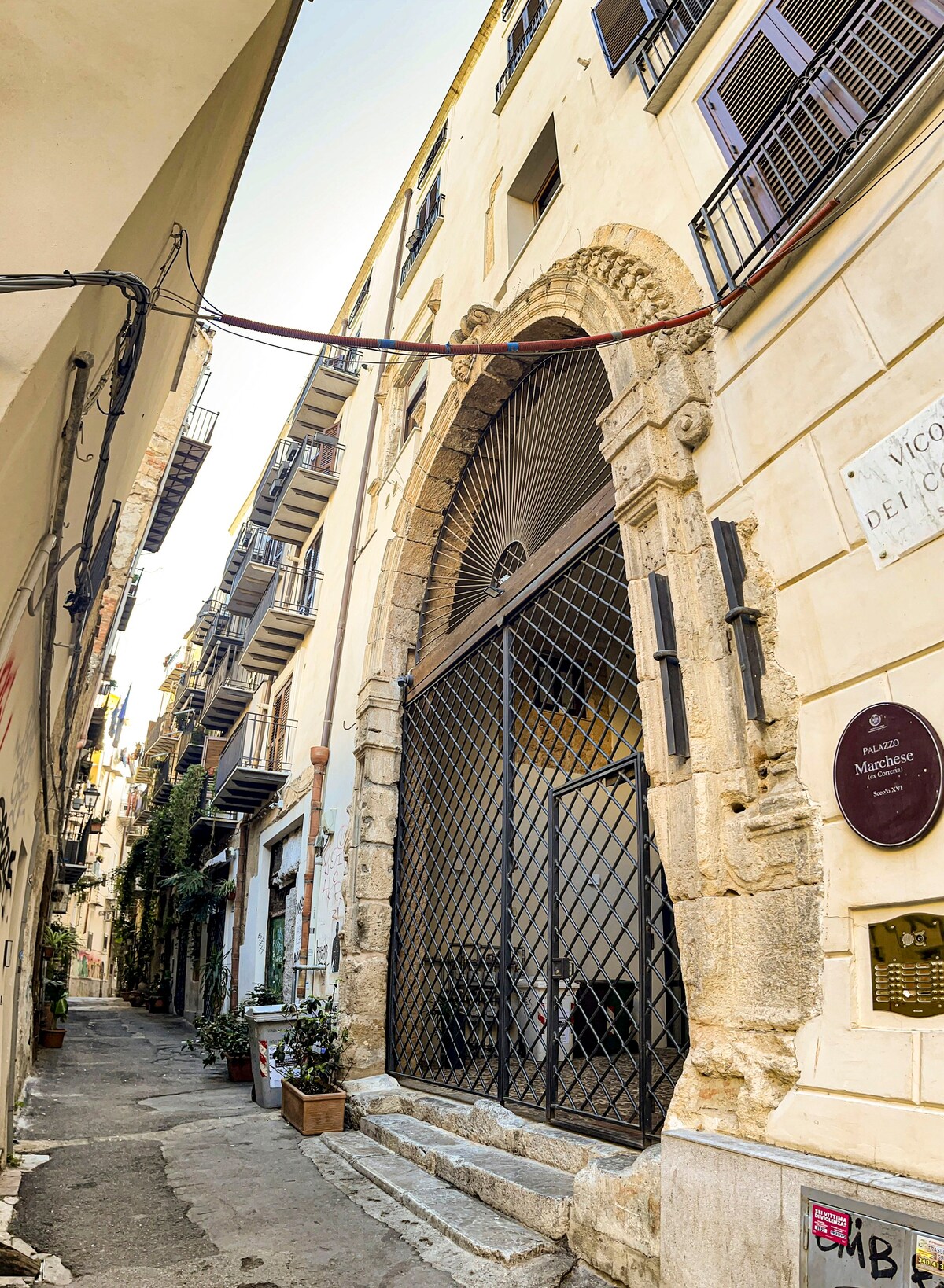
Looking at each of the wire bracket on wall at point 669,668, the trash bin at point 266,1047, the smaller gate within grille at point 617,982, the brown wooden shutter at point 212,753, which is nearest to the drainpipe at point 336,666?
the trash bin at point 266,1047

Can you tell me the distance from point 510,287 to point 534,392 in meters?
0.87

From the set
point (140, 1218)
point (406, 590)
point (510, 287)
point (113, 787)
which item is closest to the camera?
point (140, 1218)

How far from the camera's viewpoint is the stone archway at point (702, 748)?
2969mm

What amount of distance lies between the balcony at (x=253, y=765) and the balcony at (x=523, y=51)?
8085 millimetres

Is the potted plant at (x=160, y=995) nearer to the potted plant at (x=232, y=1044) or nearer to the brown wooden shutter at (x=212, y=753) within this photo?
the brown wooden shutter at (x=212, y=753)

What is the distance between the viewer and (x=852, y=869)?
9.08 feet

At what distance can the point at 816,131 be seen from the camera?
3.52 metres

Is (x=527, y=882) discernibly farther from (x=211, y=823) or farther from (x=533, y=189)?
(x=211, y=823)

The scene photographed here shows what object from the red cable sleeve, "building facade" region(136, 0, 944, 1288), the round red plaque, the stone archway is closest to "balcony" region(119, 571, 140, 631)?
"building facade" region(136, 0, 944, 1288)

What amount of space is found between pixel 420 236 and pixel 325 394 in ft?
12.3

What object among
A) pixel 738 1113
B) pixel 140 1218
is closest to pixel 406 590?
pixel 140 1218

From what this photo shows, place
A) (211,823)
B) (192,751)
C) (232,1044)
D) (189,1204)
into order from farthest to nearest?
1. (192,751)
2. (211,823)
3. (232,1044)
4. (189,1204)

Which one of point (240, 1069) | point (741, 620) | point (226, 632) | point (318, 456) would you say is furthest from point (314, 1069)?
Result: point (226, 632)

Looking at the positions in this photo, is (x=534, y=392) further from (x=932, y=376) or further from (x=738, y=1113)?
(x=738, y=1113)
